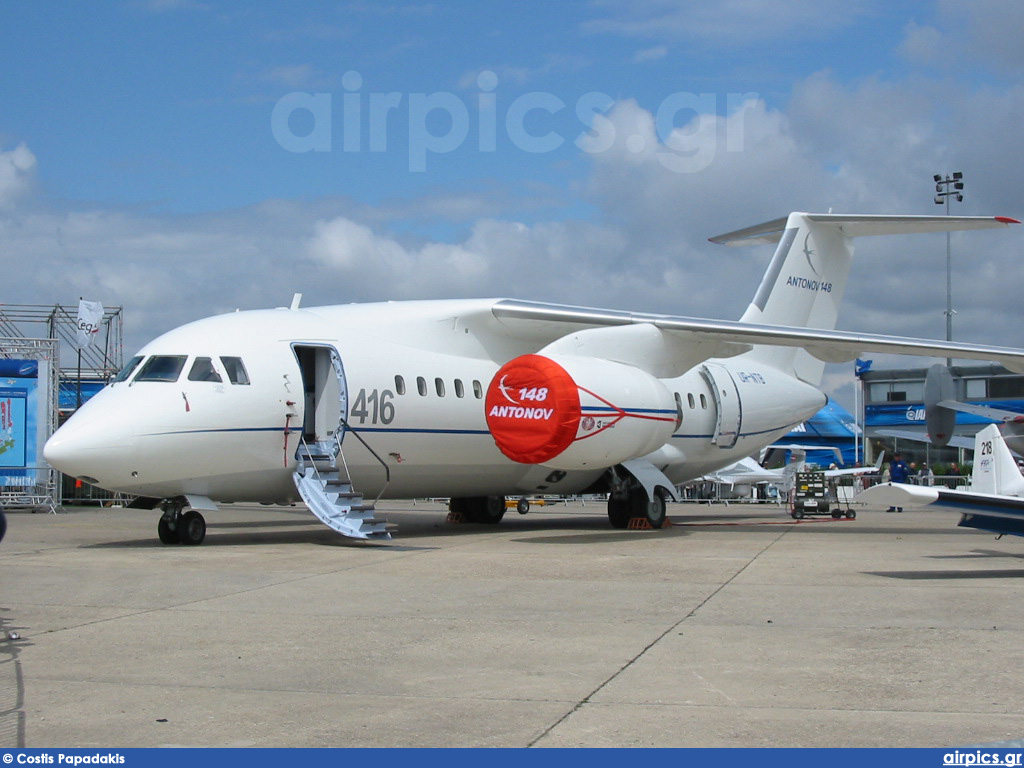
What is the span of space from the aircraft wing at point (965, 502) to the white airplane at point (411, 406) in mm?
4583

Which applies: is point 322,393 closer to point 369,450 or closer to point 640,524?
point 369,450

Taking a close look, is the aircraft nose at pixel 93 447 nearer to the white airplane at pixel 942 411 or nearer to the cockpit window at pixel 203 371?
the cockpit window at pixel 203 371

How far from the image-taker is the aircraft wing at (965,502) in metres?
9.84

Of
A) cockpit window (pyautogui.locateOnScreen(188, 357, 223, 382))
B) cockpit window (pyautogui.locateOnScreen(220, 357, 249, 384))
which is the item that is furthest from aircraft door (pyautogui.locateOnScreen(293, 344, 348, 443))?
cockpit window (pyautogui.locateOnScreen(188, 357, 223, 382))

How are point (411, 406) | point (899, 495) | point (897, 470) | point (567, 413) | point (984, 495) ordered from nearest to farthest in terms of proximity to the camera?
point (899, 495) → point (984, 495) → point (567, 413) → point (411, 406) → point (897, 470)

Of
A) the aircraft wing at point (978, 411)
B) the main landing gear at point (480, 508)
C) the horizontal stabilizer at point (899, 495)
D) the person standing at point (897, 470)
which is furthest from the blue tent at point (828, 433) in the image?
the horizontal stabilizer at point (899, 495)

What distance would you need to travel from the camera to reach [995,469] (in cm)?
1228

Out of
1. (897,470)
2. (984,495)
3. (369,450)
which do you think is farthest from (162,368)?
(897,470)

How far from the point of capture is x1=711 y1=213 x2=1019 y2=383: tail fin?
19.6 m

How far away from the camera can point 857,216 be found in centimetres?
1933

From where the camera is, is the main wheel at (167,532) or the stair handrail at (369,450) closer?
the main wheel at (167,532)

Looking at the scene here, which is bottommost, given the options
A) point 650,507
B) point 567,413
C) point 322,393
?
point 650,507

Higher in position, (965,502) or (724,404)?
(724,404)

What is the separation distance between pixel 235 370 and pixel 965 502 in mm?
8470
